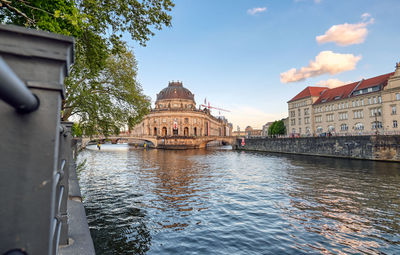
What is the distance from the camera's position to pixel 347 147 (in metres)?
31.3

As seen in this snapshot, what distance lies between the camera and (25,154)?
1.10m

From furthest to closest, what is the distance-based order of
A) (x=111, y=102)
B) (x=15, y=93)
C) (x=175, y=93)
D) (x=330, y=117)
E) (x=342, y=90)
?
(x=175, y=93), (x=342, y=90), (x=330, y=117), (x=111, y=102), (x=15, y=93)

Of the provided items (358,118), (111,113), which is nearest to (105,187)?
(111,113)

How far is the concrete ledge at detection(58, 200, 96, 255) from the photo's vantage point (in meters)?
2.92

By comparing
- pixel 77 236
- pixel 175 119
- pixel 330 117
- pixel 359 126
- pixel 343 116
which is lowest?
pixel 77 236

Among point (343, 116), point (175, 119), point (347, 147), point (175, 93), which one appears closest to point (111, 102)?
point (347, 147)

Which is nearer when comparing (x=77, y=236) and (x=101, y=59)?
(x=77, y=236)

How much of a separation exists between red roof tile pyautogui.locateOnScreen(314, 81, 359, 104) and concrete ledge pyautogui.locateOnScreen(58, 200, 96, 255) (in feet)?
197

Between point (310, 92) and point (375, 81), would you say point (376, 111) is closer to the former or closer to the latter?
point (375, 81)

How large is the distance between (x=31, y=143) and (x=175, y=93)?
95803 mm

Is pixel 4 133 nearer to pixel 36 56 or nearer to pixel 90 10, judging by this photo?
pixel 36 56

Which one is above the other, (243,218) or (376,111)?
(376,111)

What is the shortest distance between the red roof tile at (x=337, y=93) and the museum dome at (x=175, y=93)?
51929 mm

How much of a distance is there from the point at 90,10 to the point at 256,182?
41.2ft
